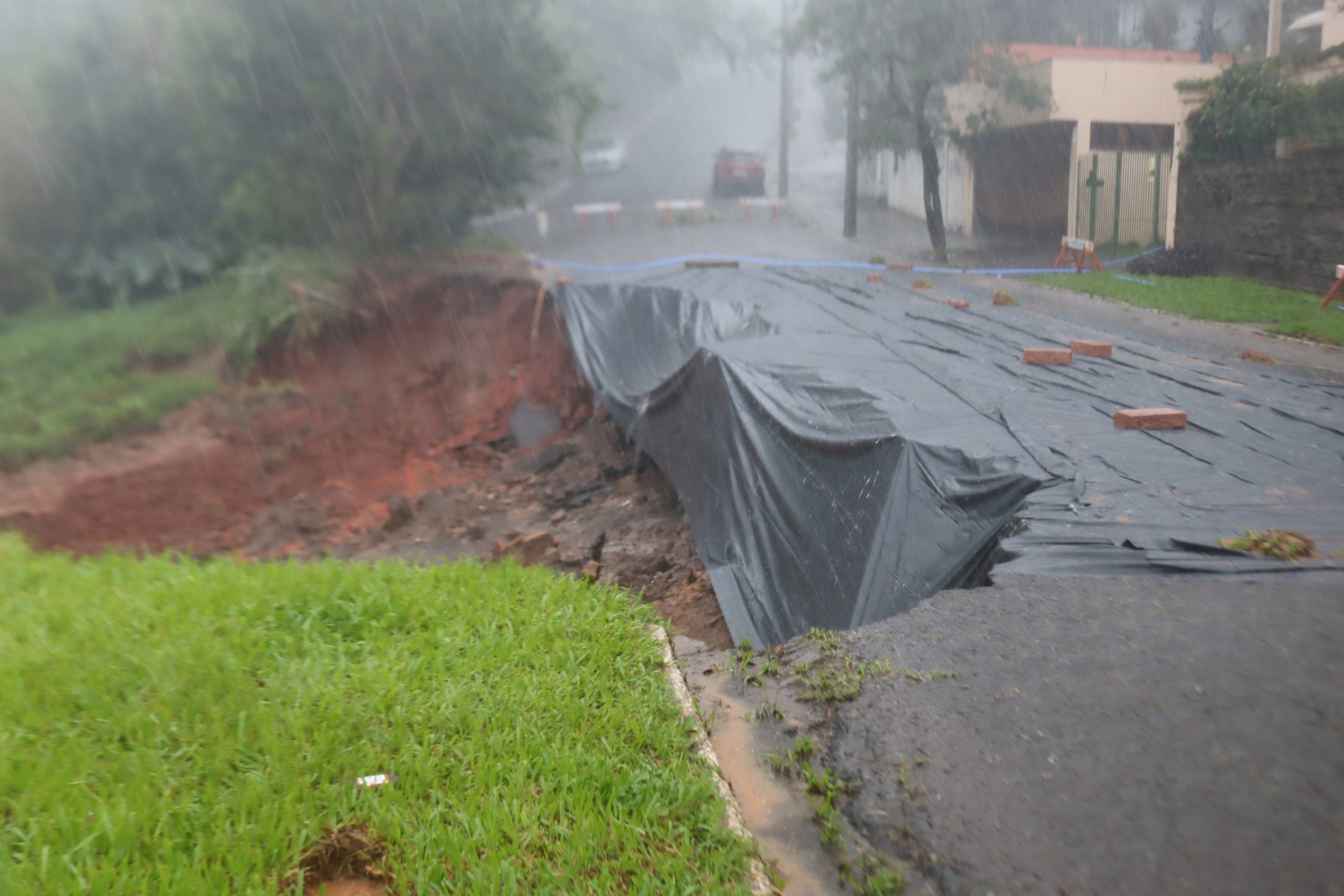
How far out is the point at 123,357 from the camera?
475 inches

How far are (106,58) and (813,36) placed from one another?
11741 millimetres

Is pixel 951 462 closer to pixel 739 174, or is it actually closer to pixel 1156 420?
pixel 1156 420

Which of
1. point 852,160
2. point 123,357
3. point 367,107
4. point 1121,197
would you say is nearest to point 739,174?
point 852,160

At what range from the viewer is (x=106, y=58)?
15.2m

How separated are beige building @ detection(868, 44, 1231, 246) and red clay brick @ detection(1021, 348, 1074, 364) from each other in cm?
911

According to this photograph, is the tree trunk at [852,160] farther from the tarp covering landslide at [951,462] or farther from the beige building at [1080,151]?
the tarp covering landslide at [951,462]

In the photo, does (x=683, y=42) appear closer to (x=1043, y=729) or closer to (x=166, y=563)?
(x=166, y=563)

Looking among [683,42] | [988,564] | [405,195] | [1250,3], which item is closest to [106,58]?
[405,195]

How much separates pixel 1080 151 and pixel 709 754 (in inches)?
693

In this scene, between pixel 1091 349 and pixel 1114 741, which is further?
pixel 1091 349

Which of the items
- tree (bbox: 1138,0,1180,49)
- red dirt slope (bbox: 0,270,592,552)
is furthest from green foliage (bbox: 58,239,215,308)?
tree (bbox: 1138,0,1180,49)

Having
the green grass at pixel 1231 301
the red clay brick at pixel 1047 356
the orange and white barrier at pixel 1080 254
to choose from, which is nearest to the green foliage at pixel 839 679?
the red clay brick at pixel 1047 356

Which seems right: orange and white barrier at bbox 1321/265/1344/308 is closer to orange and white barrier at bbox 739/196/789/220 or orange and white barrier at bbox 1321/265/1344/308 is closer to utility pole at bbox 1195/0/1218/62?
utility pole at bbox 1195/0/1218/62

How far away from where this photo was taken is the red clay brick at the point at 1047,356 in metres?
6.05
